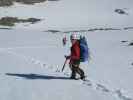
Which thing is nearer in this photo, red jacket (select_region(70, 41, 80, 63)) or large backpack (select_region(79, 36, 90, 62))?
large backpack (select_region(79, 36, 90, 62))

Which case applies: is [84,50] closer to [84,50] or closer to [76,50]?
[84,50]

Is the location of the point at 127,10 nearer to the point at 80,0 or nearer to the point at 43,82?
the point at 80,0

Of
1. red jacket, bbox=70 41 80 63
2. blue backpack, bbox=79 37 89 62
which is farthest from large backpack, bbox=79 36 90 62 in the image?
red jacket, bbox=70 41 80 63

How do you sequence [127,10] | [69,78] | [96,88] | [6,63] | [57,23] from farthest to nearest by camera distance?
[127,10] < [57,23] < [6,63] < [69,78] < [96,88]

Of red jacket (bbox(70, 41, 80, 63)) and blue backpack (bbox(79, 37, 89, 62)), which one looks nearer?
blue backpack (bbox(79, 37, 89, 62))

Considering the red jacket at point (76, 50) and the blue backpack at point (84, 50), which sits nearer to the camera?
the blue backpack at point (84, 50)

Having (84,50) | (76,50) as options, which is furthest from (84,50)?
(76,50)

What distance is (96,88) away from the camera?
10.9 meters

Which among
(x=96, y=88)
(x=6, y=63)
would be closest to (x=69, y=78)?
(x=96, y=88)

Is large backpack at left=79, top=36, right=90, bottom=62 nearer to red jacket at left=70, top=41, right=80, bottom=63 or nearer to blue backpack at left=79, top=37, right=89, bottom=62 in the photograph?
blue backpack at left=79, top=37, right=89, bottom=62

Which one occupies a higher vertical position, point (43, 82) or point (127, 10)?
point (43, 82)

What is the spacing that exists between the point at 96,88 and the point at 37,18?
57.1 metres

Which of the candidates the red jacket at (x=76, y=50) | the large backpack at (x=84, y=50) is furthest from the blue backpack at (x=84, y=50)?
the red jacket at (x=76, y=50)

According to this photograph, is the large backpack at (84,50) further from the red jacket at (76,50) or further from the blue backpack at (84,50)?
the red jacket at (76,50)
